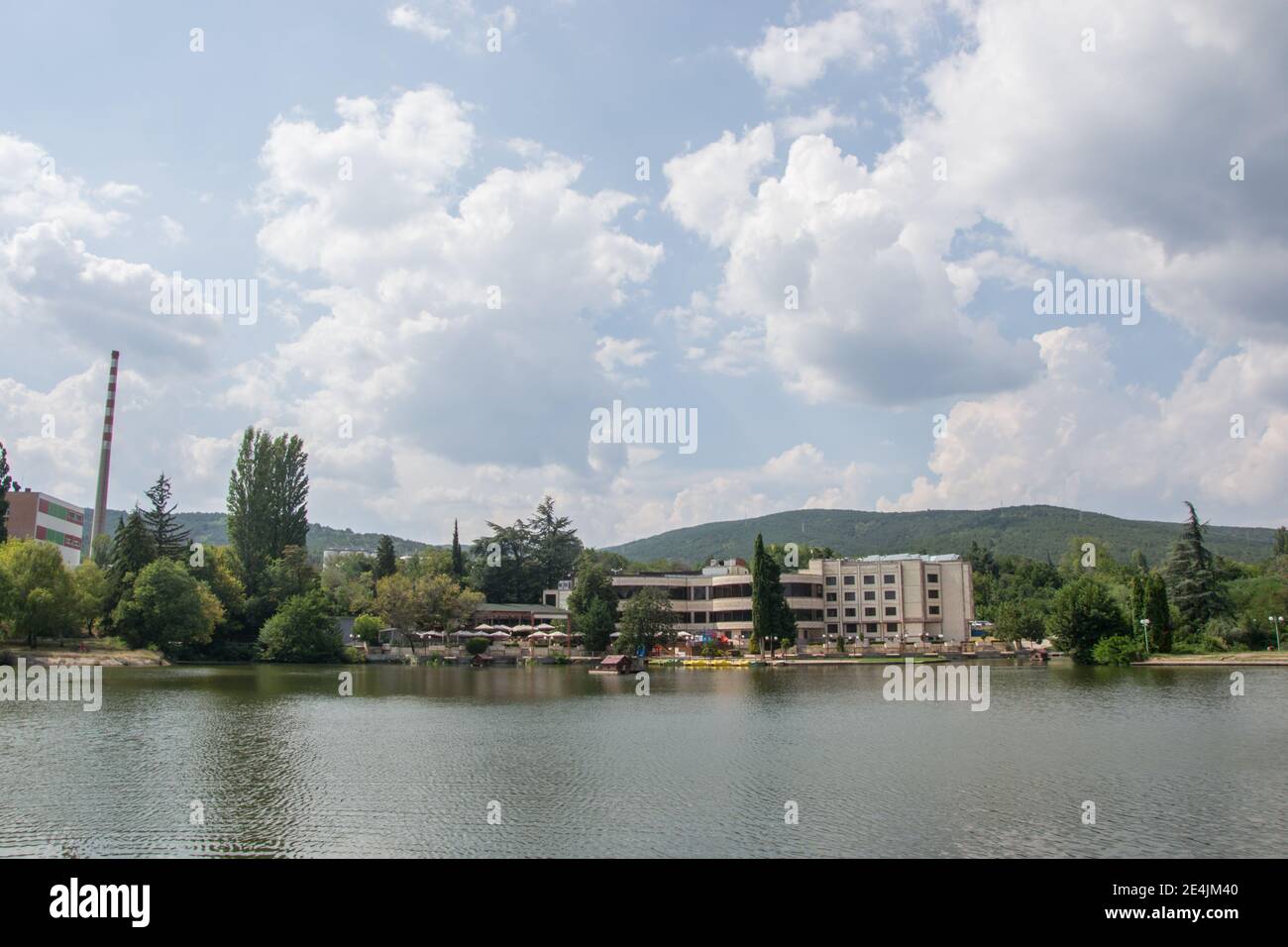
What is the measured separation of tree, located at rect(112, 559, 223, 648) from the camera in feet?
241

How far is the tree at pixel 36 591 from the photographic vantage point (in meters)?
63.0

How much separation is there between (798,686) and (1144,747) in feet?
89.2

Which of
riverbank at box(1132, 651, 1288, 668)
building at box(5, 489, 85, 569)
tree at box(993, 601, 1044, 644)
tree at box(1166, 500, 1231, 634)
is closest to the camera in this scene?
riverbank at box(1132, 651, 1288, 668)

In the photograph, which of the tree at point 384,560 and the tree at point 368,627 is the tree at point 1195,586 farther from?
the tree at point 384,560

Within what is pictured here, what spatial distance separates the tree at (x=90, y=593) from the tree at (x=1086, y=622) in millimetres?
76653

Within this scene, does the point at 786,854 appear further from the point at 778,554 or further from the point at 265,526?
the point at 778,554

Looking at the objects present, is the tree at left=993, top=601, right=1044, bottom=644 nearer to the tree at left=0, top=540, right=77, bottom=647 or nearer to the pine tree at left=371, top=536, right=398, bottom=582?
the pine tree at left=371, top=536, right=398, bottom=582

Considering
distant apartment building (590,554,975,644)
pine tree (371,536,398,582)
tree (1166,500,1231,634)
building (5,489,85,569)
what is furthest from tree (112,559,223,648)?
tree (1166,500,1231,634)

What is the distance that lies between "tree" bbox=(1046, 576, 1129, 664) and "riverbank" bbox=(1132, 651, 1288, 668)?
3.38m

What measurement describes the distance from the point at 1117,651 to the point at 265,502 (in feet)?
266

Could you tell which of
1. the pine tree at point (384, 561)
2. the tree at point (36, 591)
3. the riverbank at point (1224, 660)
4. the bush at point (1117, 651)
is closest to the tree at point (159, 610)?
the tree at point (36, 591)
